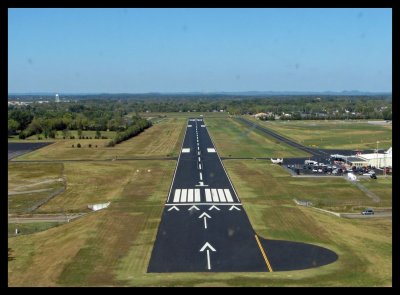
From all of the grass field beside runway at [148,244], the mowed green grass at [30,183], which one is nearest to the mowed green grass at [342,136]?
the grass field beside runway at [148,244]

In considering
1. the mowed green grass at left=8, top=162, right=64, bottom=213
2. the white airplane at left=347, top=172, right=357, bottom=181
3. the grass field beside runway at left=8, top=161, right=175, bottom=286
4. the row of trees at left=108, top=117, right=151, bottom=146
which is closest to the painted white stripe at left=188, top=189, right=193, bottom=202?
the grass field beside runway at left=8, top=161, right=175, bottom=286

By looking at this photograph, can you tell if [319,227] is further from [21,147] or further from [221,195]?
[21,147]

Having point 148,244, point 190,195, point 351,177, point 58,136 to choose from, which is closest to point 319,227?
point 148,244

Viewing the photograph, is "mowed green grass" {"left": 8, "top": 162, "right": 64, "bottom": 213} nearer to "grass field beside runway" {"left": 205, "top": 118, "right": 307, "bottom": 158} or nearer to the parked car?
"grass field beside runway" {"left": 205, "top": 118, "right": 307, "bottom": 158}

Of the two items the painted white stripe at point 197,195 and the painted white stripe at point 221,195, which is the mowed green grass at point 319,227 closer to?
the painted white stripe at point 221,195
